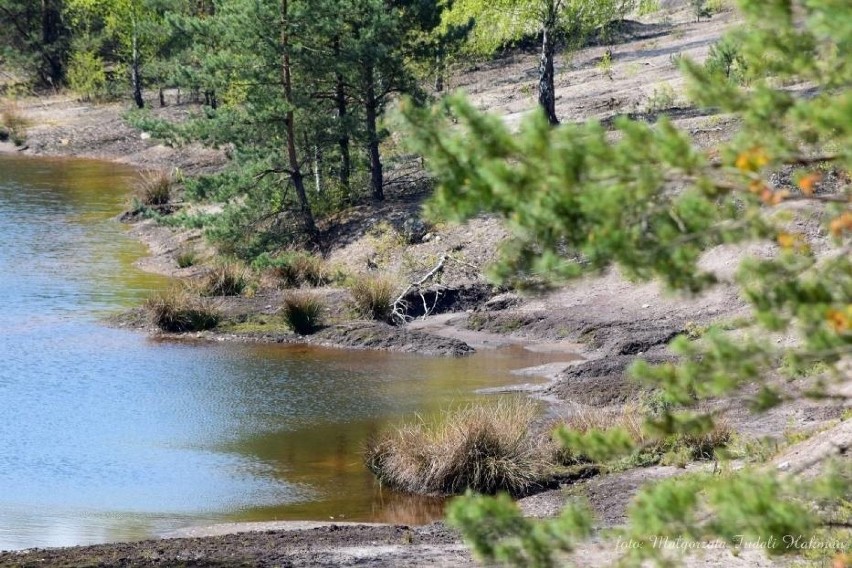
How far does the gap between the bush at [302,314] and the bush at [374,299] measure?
737 millimetres

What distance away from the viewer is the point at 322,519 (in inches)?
489

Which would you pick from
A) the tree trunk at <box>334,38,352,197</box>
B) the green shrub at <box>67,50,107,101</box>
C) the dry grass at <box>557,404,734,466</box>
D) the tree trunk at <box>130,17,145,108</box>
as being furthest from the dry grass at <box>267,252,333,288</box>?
the green shrub at <box>67,50,107,101</box>

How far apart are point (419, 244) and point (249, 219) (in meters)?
3.98

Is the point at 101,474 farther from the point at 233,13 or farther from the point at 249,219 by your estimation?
the point at 233,13

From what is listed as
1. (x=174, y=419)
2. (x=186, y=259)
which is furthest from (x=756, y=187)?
(x=186, y=259)

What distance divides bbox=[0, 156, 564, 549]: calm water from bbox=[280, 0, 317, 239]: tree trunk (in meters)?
3.83

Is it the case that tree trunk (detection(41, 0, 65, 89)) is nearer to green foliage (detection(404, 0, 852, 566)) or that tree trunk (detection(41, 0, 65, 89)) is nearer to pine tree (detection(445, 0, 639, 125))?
pine tree (detection(445, 0, 639, 125))

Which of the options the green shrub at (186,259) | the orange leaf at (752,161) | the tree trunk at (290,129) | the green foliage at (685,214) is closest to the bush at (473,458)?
the green foliage at (685,214)

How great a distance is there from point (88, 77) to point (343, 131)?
1156 inches

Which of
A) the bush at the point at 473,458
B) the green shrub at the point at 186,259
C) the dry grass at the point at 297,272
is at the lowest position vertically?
the green shrub at the point at 186,259

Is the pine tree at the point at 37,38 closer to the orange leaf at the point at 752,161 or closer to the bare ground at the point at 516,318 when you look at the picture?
the bare ground at the point at 516,318

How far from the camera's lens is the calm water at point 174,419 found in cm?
1279

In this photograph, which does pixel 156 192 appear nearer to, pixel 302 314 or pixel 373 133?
pixel 373 133

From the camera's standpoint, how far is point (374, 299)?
2177cm
